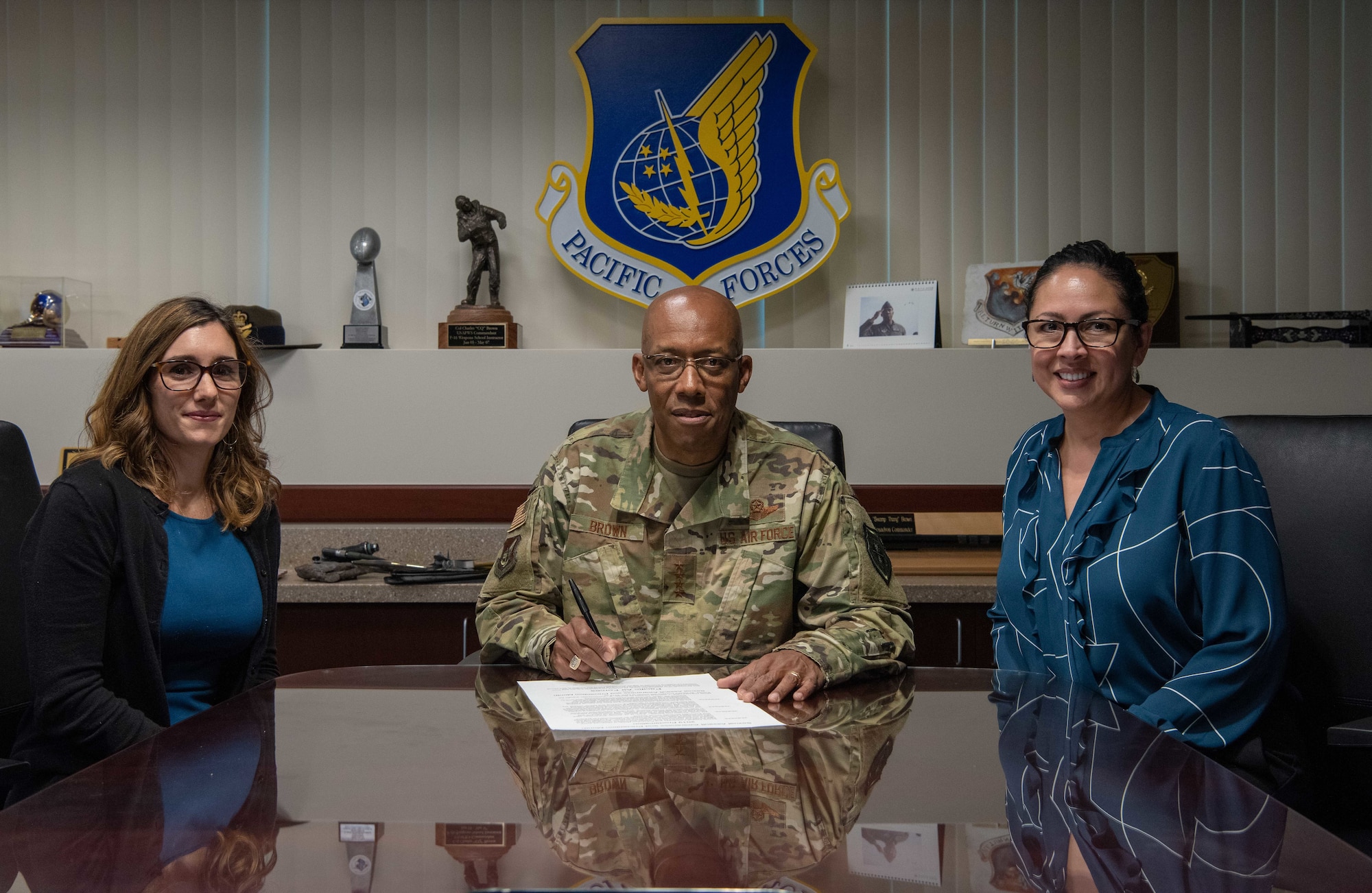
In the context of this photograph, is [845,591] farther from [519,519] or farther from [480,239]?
[480,239]

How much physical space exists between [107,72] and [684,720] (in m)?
3.39

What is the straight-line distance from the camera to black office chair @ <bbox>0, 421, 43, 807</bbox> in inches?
61.4

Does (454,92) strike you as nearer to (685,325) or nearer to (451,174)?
(451,174)

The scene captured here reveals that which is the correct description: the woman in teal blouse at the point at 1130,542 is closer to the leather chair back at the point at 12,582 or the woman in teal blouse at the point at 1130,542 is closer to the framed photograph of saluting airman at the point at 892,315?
the framed photograph of saluting airman at the point at 892,315

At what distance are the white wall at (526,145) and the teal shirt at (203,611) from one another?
70.0 inches

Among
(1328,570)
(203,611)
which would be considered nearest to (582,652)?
(203,611)

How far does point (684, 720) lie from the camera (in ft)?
3.69

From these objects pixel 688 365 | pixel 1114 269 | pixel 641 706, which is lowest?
pixel 641 706

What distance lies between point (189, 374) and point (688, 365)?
2.78 ft

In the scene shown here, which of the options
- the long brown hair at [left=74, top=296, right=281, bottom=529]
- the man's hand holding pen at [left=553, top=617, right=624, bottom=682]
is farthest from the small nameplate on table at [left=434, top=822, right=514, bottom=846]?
the long brown hair at [left=74, top=296, right=281, bottom=529]

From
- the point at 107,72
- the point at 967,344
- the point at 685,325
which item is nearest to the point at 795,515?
the point at 685,325

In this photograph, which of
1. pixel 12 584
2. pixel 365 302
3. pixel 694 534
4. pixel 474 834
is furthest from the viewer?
pixel 365 302

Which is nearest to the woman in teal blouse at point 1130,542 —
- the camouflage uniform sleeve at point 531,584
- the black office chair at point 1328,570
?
the black office chair at point 1328,570

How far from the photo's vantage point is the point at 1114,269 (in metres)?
1.54
